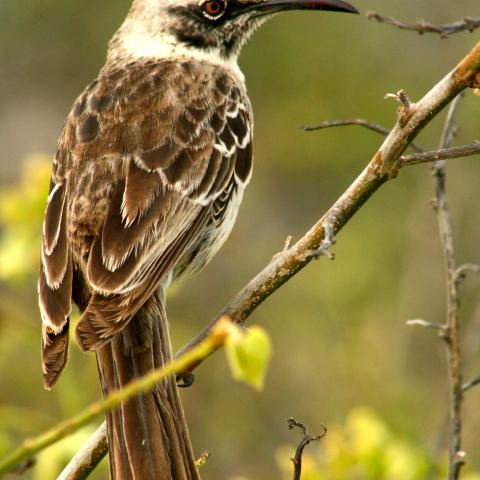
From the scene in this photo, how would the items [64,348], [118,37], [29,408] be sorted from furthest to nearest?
1. [29,408]
2. [118,37]
3. [64,348]

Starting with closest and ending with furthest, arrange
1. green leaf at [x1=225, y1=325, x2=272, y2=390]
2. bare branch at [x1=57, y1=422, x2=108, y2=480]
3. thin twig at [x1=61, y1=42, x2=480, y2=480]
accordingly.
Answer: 1. green leaf at [x1=225, y1=325, x2=272, y2=390]
2. thin twig at [x1=61, y1=42, x2=480, y2=480]
3. bare branch at [x1=57, y1=422, x2=108, y2=480]

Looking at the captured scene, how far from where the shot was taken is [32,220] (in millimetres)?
5512

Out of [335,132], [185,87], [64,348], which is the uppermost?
[335,132]

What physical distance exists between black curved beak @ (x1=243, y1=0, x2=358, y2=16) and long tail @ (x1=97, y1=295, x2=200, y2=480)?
1.93 meters

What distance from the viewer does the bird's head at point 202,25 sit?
6.23 m

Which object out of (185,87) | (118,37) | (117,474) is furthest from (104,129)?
(117,474)

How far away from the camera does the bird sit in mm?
4332

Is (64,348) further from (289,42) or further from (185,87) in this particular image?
(289,42)

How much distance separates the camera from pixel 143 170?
5133 millimetres

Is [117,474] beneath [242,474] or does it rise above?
beneath

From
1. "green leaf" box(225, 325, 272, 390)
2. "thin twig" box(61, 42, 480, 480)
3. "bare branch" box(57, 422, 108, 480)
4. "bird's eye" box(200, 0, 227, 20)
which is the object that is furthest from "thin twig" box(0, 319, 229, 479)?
"bird's eye" box(200, 0, 227, 20)

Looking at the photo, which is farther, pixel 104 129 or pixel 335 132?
pixel 335 132

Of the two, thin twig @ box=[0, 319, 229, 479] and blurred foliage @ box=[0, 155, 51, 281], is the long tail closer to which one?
blurred foliage @ box=[0, 155, 51, 281]

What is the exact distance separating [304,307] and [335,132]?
1.92 m
